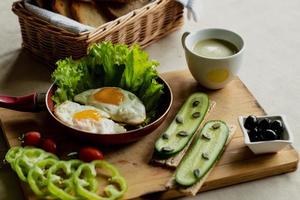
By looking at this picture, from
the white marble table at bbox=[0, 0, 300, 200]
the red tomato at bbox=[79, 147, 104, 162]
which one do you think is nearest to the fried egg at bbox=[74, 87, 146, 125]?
the red tomato at bbox=[79, 147, 104, 162]

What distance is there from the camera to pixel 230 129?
5.31 ft

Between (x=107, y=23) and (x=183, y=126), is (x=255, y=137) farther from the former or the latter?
(x=107, y=23)

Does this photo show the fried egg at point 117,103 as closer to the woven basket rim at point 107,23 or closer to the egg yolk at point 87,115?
the egg yolk at point 87,115

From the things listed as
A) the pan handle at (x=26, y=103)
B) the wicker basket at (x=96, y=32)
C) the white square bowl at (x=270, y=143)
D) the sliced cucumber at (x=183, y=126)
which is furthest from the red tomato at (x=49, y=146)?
the white square bowl at (x=270, y=143)

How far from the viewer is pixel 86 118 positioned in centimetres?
158

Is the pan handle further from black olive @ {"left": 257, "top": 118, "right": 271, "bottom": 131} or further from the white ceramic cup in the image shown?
black olive @ {"left": 257, "top": 118, "right": 271, "bottom": 131}

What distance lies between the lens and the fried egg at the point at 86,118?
5.12 feet

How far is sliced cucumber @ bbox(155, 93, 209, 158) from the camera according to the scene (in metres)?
1.52

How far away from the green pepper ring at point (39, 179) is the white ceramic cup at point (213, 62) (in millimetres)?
531

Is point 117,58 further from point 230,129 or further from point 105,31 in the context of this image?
point 230,129

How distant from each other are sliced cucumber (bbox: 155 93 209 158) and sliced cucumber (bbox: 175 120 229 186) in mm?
31

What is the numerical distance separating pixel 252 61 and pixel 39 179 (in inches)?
35.2

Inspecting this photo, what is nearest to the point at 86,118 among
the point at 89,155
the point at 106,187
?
the point at 89,155

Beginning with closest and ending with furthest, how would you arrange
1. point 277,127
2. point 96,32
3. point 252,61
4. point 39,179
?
point 39,179 < point 277,127 < point 96,32 < point 252,61
